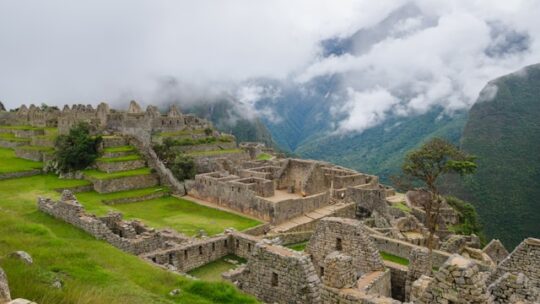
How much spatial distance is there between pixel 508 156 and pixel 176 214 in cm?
4089

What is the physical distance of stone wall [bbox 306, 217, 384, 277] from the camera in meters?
8.81

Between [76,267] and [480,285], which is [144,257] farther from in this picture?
[480,285]

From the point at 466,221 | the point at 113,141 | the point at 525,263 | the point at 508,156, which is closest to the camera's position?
the point at 525,263

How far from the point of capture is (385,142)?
6931cm

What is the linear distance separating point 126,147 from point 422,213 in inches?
810

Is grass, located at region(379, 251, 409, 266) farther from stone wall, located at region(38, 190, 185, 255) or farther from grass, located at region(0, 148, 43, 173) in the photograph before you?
grass, located at region(0, 148, 43, 173)

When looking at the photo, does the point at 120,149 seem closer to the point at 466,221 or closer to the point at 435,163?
the point at 435,163

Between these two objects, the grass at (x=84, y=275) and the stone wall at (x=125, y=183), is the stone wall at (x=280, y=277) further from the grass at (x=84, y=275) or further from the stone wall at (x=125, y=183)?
the stone wall at (x=125, y=183)

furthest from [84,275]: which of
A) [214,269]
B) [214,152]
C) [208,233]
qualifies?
[214,152]

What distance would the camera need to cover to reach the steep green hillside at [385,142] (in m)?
60.9

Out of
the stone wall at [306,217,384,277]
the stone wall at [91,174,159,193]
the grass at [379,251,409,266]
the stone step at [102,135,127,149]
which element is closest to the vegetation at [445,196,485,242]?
the grass at [379,251,409,266]

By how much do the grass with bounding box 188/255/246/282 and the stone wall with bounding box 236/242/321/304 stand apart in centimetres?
342

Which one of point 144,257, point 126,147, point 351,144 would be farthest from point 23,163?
point 351,144

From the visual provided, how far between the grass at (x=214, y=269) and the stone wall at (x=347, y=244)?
2.93m
